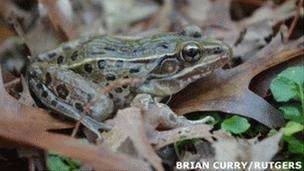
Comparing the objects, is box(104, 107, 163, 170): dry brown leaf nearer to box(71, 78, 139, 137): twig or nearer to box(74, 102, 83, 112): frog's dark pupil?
box(71, 78, 139, 137): twig

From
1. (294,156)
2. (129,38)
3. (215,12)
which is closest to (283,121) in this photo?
(294,156)

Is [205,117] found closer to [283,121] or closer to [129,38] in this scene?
[283,121]

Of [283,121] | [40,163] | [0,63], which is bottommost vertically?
[40,163]

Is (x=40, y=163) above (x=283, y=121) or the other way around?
the other way around

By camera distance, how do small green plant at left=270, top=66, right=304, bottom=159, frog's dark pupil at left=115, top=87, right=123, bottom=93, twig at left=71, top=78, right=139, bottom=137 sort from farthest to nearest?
1. frog's dark pupil at left=115, top=87, right=123, bottom=93
2. twig at left=71, top=78, right=139, bottom=137
3. small green plant at left=270, top=66, right=304, bottom=159

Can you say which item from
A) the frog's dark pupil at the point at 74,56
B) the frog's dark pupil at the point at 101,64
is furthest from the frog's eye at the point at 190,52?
the frog's dark pupil at the point at 74,56

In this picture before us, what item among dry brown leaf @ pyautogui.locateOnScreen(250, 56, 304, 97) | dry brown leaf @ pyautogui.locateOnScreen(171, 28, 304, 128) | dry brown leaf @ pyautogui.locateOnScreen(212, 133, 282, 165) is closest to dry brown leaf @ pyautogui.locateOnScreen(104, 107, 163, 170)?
dry brown leaf @ pyautogui.locateOnScreen(212, 133, 282, 165)
